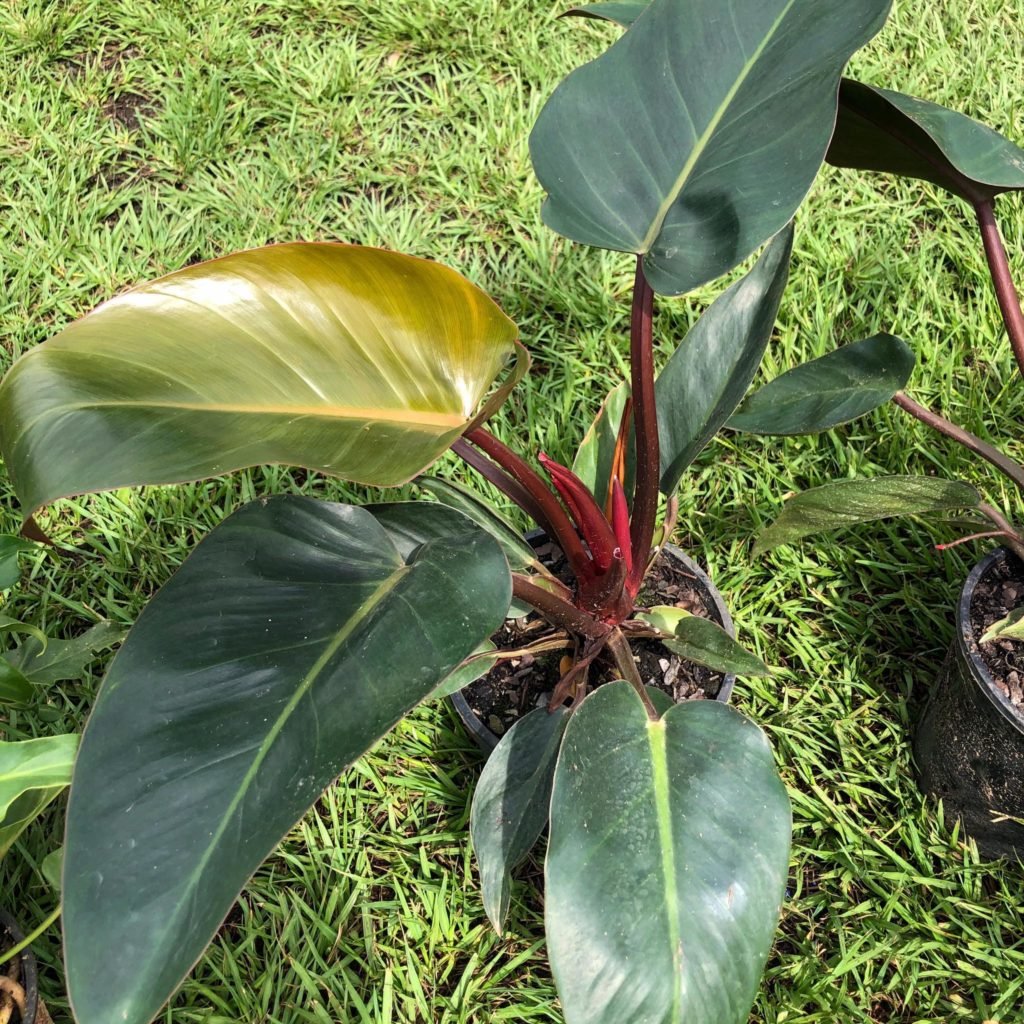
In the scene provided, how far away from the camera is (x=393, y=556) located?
812 millimetres

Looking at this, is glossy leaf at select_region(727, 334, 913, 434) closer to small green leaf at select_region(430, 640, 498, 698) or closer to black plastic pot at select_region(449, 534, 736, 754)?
black plastic pot at select_region(449, 534, 736, 754)

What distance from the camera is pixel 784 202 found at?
735mm

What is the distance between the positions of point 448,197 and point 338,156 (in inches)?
9.9

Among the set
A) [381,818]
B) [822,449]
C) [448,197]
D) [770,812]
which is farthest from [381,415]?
[448,197]

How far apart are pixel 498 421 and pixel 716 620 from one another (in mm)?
520

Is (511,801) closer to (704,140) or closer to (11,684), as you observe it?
(11,684)

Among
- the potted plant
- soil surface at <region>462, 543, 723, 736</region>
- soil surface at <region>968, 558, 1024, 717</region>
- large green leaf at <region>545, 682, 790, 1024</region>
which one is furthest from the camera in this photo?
soil surface at <region>462, 543, 723, 736</region>

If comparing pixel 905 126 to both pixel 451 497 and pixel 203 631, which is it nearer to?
pixel 451 497

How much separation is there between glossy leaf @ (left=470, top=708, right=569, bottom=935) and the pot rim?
0.45 m

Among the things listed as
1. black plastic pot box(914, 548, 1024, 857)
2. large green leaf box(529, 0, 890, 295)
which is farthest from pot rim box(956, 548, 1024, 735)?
large green leaf box(529, 0, 890, 295)

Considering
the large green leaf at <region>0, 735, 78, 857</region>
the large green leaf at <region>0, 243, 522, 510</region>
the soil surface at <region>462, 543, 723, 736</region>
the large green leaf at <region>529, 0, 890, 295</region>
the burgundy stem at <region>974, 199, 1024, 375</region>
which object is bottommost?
the soil surface at <region>462, 543, 723, 736</region>

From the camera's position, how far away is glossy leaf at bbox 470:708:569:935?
0.97m

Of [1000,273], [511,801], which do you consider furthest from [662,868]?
[1000,273]

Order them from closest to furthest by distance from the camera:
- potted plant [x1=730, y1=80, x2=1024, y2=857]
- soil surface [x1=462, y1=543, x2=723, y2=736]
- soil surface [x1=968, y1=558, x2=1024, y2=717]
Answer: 1. potted plant [x1=730, y1=80, x2=1024, y2=857]
2. soil surface [x1=968, y1=558, x2=1024, y2=717]
3. soil surface [x1=462, y1=543, x2=723, y2=736]
